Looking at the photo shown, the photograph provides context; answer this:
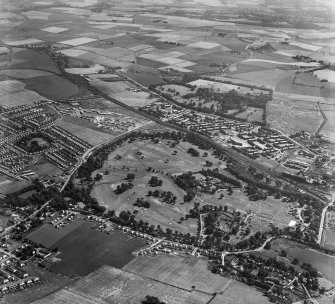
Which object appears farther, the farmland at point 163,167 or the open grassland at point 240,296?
the farmland at point 163,167

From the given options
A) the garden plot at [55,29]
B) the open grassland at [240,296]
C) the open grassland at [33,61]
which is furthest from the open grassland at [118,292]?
the garden plot at [55,29]

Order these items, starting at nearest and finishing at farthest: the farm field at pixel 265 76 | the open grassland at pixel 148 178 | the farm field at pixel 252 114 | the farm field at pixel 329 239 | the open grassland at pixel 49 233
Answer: the open grassland at pixel 49 233
the farm field at pixel 329 239
the open grassland at pixel 148 178
the farm field at pixel 252 114
the farm field at pixel 265 76

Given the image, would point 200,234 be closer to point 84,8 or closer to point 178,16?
point 178,16

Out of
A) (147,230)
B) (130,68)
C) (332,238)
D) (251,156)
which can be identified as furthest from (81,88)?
(332,238)

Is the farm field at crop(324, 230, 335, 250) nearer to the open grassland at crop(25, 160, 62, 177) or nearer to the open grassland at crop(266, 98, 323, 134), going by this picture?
the open grassland at crop(266, 98, 323, 134)

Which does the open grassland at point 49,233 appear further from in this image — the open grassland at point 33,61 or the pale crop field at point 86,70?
the open grassland at point 33,61

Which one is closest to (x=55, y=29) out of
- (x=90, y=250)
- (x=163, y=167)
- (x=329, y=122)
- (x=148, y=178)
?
(x=329, y=122)
